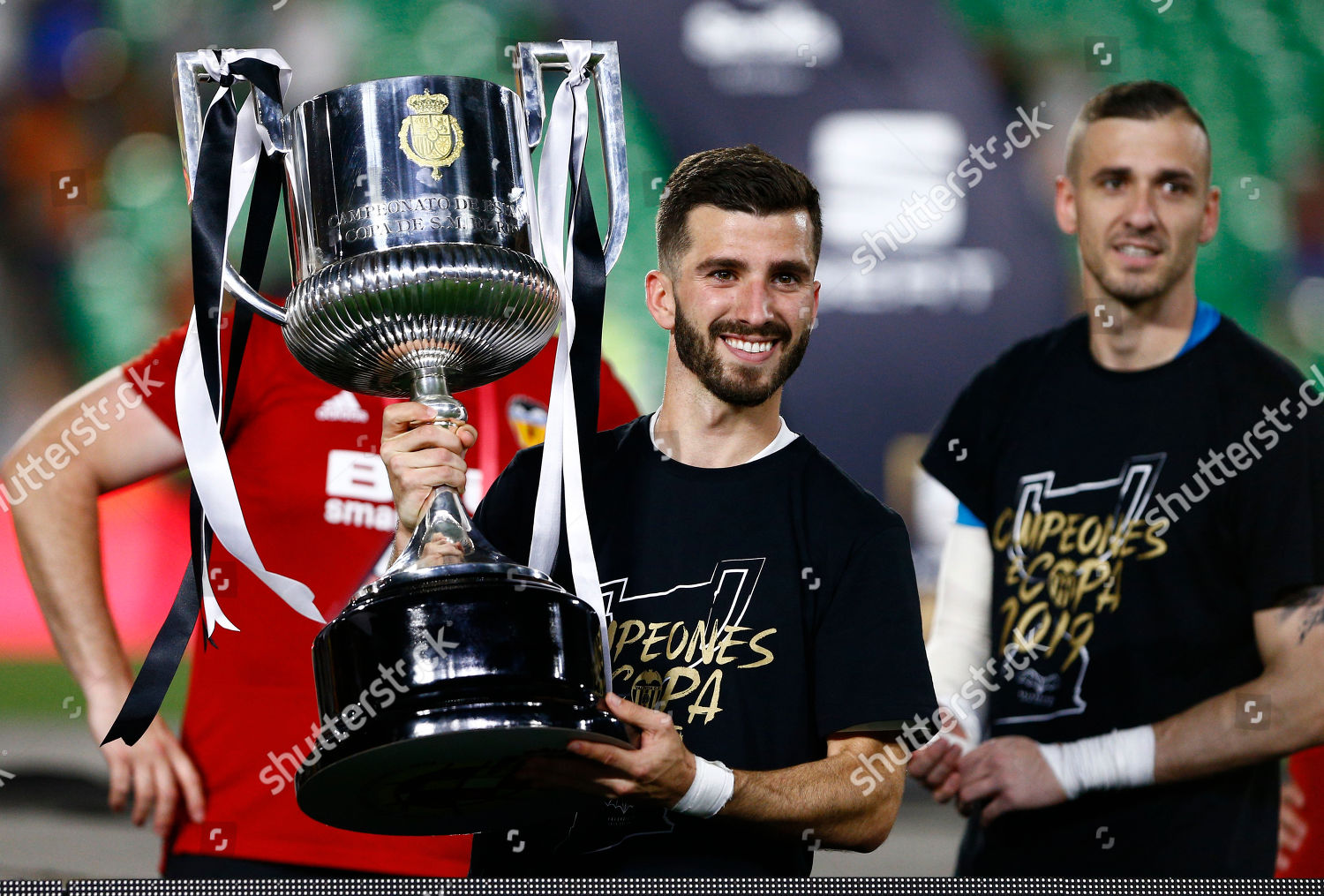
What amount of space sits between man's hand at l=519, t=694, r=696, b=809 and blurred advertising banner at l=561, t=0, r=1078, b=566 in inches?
58.4

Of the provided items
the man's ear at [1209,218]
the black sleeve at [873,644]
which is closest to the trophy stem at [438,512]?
the black sleeve at [873,644]

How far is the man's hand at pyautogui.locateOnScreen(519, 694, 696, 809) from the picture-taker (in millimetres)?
1354

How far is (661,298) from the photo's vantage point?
1831 millimetres

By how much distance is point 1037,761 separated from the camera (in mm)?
2340

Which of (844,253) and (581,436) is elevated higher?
(844,253)

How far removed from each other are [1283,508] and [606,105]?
4.65 feet

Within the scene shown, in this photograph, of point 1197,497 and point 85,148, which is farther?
point 85,148

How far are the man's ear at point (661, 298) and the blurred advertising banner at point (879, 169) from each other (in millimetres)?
1016

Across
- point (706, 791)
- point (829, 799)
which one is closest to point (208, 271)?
point (706, 791)

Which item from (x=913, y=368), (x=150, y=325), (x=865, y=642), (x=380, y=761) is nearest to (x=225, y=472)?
(x=380, y=761)

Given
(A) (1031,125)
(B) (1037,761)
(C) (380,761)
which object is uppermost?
(A) (1031,125)

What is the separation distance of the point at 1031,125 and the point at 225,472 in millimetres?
1879

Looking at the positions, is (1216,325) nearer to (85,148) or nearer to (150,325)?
(150,325)
